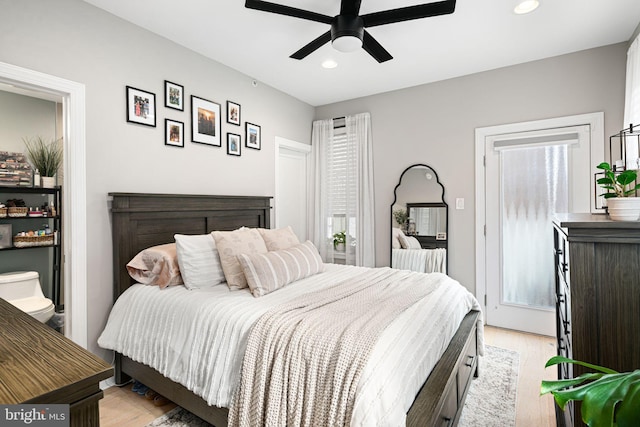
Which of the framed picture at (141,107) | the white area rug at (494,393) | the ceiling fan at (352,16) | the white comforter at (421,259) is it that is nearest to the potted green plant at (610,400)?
the white area rug at (494,393)

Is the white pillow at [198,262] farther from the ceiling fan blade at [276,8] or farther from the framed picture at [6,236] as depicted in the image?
Answer: the framed picture at [6,236]

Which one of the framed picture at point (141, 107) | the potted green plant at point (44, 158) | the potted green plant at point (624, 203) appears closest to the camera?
the potted green plant at point (624, 203)

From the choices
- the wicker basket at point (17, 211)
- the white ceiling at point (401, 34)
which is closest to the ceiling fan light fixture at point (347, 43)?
the white ceiling at point (401, 34)

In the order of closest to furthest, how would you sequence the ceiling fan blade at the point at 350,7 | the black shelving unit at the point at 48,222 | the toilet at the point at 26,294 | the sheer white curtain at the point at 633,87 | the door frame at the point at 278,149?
the ceiling fan blade at the point at 350,7, the sheer white curtain at the point at 633,87, the toilet at the point at 26,294, the black shelving unit at the point at 48,222, the door frame at the point at 278,149

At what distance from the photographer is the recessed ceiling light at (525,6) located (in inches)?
92.6

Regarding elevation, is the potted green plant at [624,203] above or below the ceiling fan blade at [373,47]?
below

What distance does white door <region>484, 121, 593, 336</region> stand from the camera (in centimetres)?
319

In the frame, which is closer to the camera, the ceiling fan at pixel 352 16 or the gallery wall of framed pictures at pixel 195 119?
the ceiling fan at pixel 352 16

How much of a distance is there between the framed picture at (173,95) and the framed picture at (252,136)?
0.82 m

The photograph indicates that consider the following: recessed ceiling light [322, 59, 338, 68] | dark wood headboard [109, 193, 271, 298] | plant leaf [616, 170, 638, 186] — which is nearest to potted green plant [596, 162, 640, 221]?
plant leaf [616, 170, 638, 186]

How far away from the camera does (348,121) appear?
4.43m

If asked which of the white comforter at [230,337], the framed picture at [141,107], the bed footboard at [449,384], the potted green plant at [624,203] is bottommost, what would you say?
the bed footboard at [449,384]

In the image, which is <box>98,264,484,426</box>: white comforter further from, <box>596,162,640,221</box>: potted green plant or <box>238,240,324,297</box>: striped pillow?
<box>596,162,640,221</box>: potted green plant

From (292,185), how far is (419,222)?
5.79 ft
